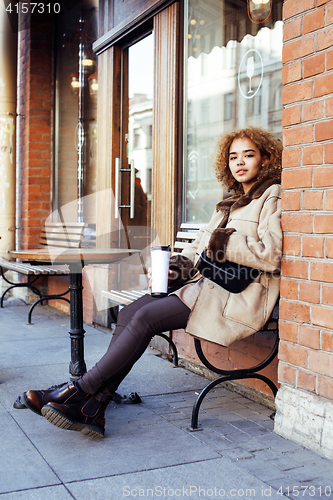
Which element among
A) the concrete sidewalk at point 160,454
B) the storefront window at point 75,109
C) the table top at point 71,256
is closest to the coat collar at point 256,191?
the table top at point 71,256

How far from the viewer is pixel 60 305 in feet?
21.9

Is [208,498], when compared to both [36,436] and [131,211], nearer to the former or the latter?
[36,436]

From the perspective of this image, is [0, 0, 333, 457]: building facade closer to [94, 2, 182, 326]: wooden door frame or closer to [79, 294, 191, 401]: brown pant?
[94, 2, 182, 326]: wooden door frame

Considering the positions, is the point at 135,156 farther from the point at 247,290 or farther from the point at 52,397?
the point at 52,397

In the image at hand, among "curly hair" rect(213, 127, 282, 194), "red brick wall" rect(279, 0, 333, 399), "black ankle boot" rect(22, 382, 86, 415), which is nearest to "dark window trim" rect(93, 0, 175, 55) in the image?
"curly hair" rect(213, 127, 282, 194)

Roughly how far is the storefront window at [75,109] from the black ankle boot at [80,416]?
4.12 metres

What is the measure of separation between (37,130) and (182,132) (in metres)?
3.40

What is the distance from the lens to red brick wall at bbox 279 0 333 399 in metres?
2.41

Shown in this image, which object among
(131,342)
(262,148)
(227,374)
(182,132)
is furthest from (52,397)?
(182,132)

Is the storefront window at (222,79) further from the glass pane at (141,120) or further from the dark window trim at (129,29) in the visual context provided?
the glass pane at (141,120)

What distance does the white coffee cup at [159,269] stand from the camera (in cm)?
270

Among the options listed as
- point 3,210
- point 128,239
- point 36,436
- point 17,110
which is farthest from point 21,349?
point 17,110

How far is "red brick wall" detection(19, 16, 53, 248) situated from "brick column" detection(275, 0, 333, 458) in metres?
5.04

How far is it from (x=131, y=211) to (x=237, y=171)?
7.00 ft
